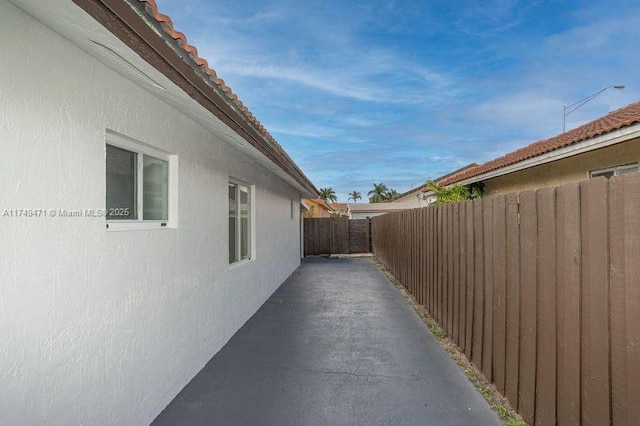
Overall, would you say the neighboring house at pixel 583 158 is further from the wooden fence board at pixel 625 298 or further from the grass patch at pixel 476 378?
the wooden fence board at pixel 625 298

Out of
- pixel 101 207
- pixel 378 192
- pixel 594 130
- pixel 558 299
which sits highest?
pixel 378 192

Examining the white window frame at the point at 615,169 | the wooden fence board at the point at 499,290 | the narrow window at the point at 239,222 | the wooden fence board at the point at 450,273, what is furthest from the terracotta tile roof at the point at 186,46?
the white window frame at the point at 615,169

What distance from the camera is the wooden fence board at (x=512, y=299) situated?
3.53 metres

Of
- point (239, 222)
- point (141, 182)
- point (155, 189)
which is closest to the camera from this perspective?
point (141, 182)

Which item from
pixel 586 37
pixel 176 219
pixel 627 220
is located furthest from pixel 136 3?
pixel 586 37

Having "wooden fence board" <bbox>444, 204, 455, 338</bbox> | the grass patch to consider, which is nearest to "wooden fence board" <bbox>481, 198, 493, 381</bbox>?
the grass patch

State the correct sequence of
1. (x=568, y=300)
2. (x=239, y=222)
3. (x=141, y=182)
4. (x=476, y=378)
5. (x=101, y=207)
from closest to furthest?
(x=568, y=300) < (x=101, y=207) < (x=141, y=182) < (x=476, y=378) < (x=239, y=222)

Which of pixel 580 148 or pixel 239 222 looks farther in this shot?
pixel 239 222

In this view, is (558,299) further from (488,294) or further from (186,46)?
(186,46)

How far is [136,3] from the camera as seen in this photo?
2.04 metres

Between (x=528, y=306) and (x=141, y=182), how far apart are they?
371 centimetres

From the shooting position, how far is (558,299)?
9.34 feet

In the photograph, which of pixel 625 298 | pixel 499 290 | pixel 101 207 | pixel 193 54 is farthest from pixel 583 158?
pixel 101 207

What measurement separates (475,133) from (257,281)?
2293cm
